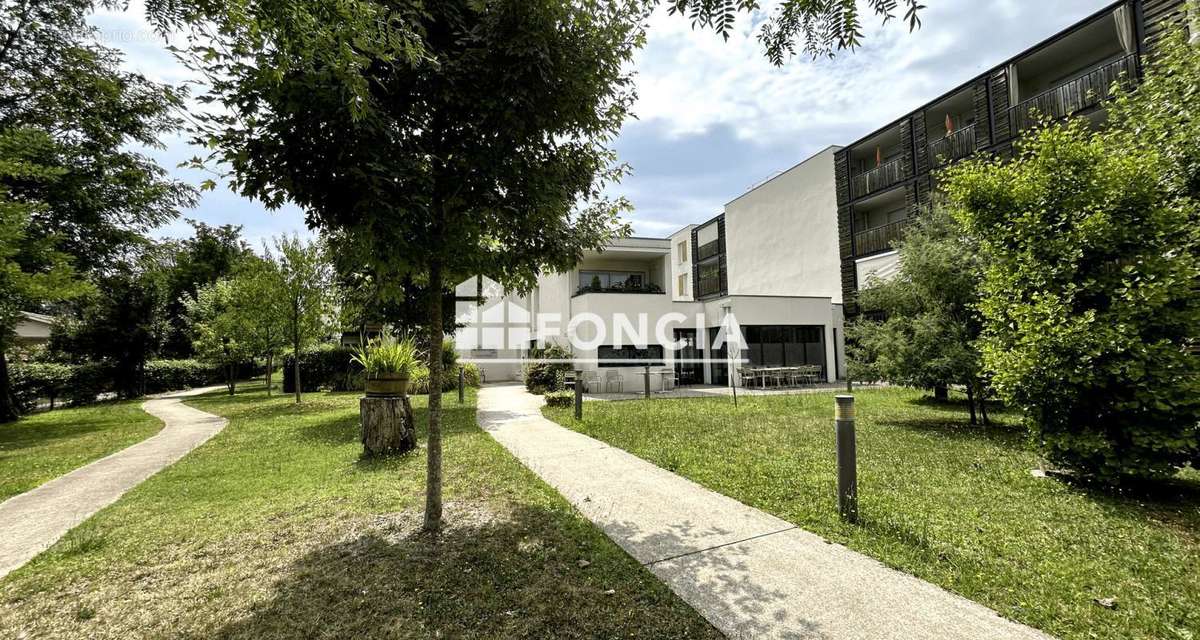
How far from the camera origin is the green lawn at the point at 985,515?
268 cm

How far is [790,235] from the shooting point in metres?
22.5

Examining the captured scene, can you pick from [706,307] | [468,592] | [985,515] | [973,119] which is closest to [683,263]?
[706,307]

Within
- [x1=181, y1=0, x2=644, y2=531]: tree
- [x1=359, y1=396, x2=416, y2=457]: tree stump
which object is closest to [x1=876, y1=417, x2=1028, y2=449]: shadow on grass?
[x1=181, y1=0, x2=644, y2=531]: tree

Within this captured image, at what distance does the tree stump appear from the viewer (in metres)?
6.90

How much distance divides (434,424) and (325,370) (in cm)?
2122

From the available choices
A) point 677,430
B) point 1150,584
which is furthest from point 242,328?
A: point 1150,584

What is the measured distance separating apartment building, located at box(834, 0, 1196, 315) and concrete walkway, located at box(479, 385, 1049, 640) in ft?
30.4

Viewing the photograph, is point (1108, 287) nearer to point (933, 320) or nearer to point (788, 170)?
point (933, 320)

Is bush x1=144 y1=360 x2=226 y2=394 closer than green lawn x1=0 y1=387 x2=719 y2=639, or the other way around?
green lawn x1=0 y1=387 x2=719 y2=639

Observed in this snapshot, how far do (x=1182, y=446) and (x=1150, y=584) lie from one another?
232cm

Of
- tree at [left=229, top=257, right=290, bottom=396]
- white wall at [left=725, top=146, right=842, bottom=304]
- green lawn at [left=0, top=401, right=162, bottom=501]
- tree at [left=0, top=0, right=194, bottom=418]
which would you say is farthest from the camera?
white wall at [left=725, top=146, right=842, bottom=304]

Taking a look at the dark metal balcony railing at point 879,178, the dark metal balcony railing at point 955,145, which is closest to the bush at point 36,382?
the dark metal balcony railing at point 879,178

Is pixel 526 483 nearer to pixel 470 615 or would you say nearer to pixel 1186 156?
pixel 470 615

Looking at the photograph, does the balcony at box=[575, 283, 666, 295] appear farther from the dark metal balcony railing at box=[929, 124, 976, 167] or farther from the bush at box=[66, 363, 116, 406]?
the bush at box=[66, 363, 116, 406]
